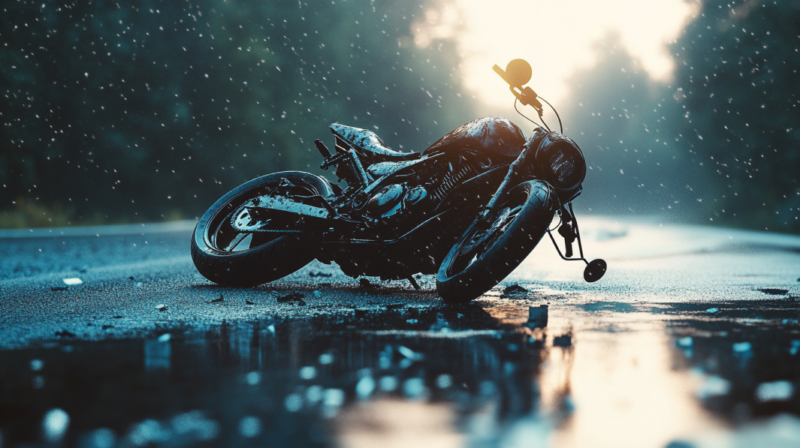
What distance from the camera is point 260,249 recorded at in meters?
7.60

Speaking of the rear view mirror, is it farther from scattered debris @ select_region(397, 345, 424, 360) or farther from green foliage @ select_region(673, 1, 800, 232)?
green foliage @ select_region(673, 1, 800, 232)

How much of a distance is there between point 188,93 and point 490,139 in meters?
29.1

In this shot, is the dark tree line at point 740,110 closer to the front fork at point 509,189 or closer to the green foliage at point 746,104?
the green foliage at point 746,104

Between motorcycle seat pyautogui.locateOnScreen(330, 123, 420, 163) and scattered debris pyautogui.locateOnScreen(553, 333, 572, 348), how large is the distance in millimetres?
2734

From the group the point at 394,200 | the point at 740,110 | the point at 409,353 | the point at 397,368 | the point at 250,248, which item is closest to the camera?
the point at 397,368

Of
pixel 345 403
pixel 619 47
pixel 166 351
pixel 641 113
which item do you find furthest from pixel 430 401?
pixel 619 47

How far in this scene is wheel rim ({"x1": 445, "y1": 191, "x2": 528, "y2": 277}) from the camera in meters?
6.46

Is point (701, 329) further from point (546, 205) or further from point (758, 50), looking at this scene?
point (758, 50)

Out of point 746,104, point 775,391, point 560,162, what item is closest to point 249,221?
point 560,162

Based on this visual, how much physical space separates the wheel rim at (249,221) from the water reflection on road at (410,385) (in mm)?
2451

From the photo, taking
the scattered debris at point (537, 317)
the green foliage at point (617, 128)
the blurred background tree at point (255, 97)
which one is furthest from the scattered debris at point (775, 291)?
the green foliage at point (617, 128)

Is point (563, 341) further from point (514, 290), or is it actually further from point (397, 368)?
point (514, 290)

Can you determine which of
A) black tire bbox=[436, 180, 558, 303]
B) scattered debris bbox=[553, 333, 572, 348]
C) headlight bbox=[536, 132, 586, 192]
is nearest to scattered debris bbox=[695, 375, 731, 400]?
scattered debris bbox=[553, 333, 572, 348]

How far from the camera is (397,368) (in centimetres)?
393
